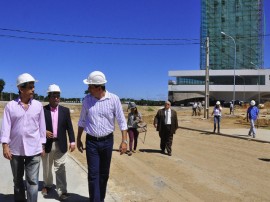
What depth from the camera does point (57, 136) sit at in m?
6.91

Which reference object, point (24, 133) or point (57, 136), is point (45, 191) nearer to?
point (57, 136)

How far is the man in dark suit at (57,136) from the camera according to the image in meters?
6.91

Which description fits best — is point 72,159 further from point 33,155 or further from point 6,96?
point 6,96

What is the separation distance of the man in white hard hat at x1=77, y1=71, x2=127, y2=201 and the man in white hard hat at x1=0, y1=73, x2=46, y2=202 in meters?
0.71

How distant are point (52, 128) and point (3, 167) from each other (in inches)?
146

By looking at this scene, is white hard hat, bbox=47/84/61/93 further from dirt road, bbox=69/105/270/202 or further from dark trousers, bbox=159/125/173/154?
dark trousers, bbox=159/125/173/154

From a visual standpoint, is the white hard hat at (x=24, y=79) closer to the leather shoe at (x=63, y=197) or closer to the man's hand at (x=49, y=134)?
the man's hand at (x=49, y=134)

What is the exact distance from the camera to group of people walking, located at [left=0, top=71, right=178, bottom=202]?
→ 225 inches

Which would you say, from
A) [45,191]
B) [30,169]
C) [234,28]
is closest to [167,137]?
[45,191]

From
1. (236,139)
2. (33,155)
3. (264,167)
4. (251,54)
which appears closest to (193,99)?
(251,54)

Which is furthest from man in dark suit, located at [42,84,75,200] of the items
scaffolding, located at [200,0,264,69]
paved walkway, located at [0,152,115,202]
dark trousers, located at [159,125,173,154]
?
scaffolding, located at [200,0,264,69]

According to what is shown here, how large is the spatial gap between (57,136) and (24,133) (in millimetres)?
1243

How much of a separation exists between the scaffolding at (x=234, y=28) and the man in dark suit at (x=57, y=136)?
114004 mm

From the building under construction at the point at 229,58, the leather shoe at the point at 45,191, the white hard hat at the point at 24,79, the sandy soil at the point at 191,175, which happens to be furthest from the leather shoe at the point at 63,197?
the building under construction at the point at 229,58
